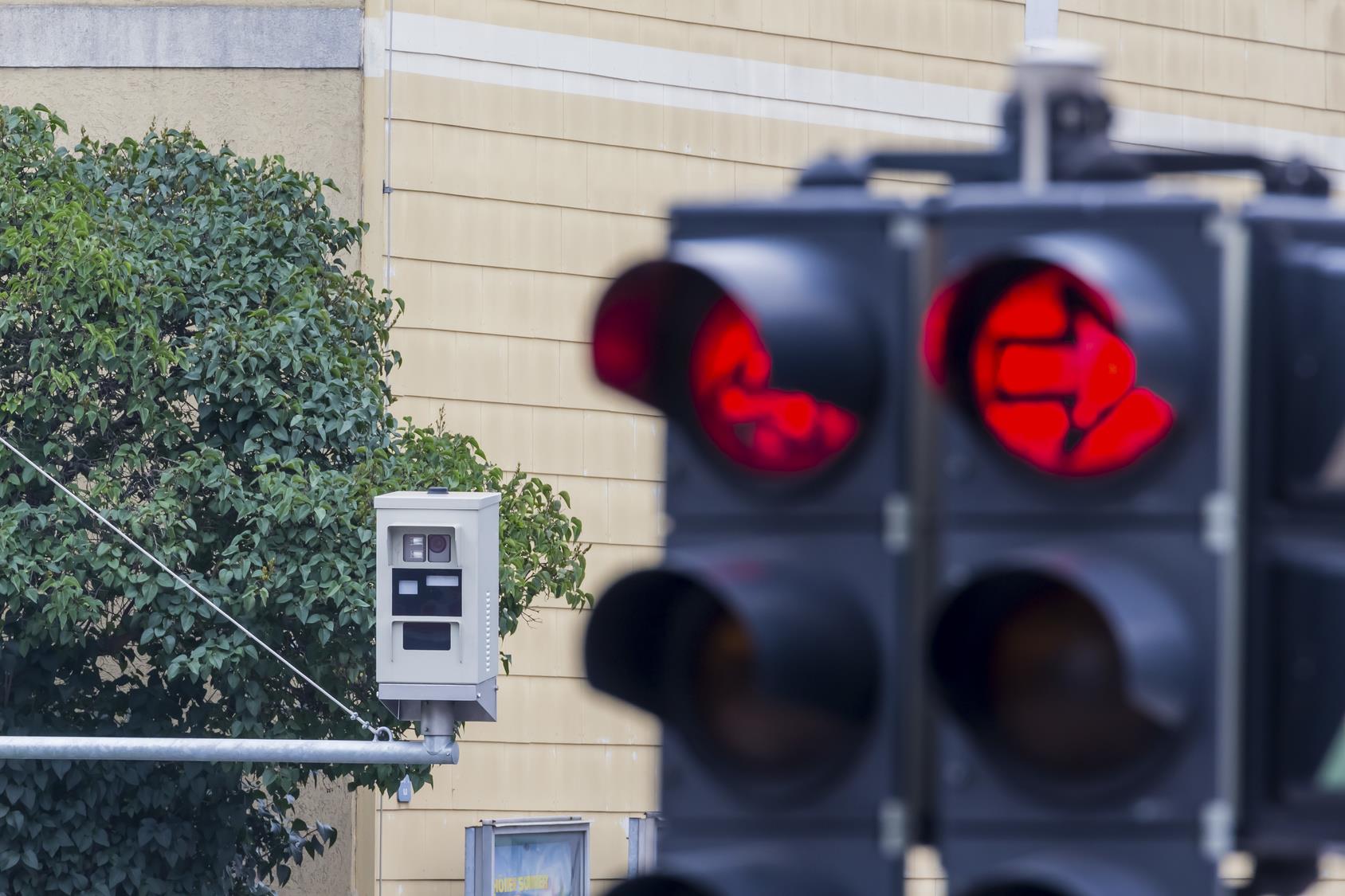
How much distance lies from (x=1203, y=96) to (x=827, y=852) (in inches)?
697

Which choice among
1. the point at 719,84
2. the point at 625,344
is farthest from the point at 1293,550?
the point at 719,84

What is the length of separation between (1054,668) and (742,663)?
1.13 ft

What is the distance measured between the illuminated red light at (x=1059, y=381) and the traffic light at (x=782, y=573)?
10cm

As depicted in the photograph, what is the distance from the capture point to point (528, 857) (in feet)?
50.7

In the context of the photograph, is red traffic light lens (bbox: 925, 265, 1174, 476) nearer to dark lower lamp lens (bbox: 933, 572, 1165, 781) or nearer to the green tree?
dark lower lamp lens (bbox: 933, 572, 1165, 781)

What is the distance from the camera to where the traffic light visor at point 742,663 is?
7.04 feet

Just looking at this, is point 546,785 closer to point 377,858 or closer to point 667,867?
point 377,858

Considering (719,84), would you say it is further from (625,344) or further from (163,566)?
(625,344)

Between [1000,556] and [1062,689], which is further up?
[1000,556]

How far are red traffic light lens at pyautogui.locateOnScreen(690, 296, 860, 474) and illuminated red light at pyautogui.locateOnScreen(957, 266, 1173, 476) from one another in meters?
0.15

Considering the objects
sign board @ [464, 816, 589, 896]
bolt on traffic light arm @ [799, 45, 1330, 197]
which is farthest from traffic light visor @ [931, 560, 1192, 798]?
sign board @ [464, 816, 589, 896]

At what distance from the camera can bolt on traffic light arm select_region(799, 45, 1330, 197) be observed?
2367 mm

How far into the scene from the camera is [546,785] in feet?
53.0

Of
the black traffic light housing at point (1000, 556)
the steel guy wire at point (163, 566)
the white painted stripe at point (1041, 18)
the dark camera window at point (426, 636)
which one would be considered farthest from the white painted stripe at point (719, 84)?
the black traffic light housing at point (1000, 556)
